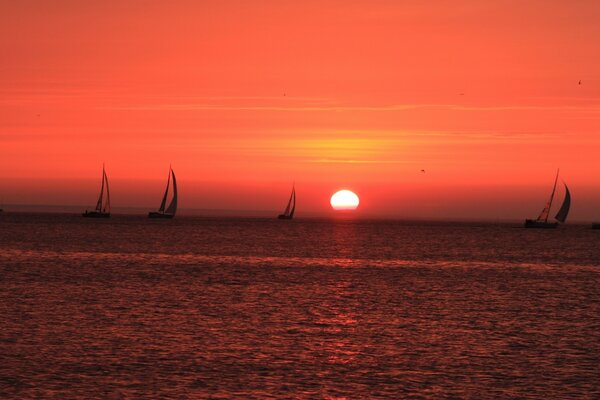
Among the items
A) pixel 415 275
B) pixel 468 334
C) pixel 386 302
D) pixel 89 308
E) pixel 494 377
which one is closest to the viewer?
pixel 494 377

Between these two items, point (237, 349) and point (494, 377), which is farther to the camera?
point (237, 349)

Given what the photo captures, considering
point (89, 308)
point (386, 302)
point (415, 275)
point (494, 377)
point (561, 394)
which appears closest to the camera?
point (561, 394)

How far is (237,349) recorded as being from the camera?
43.2m

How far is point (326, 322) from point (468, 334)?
9291mm

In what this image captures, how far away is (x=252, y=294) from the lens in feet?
239

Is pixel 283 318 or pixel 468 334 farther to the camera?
pixel 283 318

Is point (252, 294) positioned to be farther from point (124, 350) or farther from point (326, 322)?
point (124, 350)

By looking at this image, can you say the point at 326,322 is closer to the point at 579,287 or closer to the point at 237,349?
the point at 237,349

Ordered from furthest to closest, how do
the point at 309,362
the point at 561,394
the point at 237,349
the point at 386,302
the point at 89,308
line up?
1. the point at 386,302
2. the point at 89,308
3. the point at 237,349
4. the point at 309,362
5. the point at 561,394

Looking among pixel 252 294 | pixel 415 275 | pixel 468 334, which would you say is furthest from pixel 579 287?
pixel 468 334

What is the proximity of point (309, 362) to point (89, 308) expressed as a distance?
2482cm

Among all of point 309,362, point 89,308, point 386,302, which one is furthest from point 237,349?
point 386,302

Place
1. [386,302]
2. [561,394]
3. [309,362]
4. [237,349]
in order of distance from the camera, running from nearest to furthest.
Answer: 1. [561,394]
2. [309,362]
3. [237,349]
4. [386,302]

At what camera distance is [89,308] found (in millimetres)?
59844
